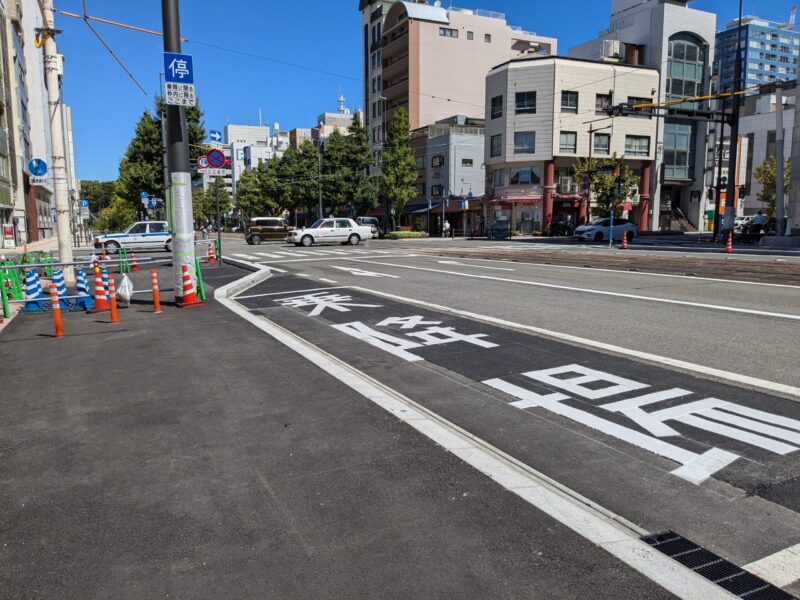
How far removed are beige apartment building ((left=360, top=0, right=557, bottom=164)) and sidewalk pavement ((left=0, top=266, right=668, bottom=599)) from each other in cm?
6723

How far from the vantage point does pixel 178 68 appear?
1102cm

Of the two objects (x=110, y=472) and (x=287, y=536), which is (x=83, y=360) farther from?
(x=287, y=536)

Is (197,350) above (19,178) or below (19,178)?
below

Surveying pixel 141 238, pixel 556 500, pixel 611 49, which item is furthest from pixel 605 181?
pixel 556 500

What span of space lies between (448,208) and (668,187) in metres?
22.5

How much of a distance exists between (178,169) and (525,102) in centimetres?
4633

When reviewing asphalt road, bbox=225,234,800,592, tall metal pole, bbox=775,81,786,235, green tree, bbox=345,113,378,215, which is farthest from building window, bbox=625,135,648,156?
asphalt road, bbox=225,234,800,592

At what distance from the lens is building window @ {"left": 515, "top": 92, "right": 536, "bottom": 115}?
171 ft

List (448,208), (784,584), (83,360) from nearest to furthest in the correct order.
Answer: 1. (784,584)
2. (83,360)
3. (448,208)

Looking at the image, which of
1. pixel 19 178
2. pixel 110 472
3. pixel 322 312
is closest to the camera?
pixel 110 472

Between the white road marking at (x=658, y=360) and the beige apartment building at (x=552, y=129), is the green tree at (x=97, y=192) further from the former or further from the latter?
the white road marking at (x=658, y=360)

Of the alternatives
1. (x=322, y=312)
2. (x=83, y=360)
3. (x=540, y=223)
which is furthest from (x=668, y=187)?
(x=83, y=360)

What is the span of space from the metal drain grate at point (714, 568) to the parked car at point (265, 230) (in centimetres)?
4187

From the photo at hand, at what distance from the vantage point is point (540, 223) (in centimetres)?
5272
